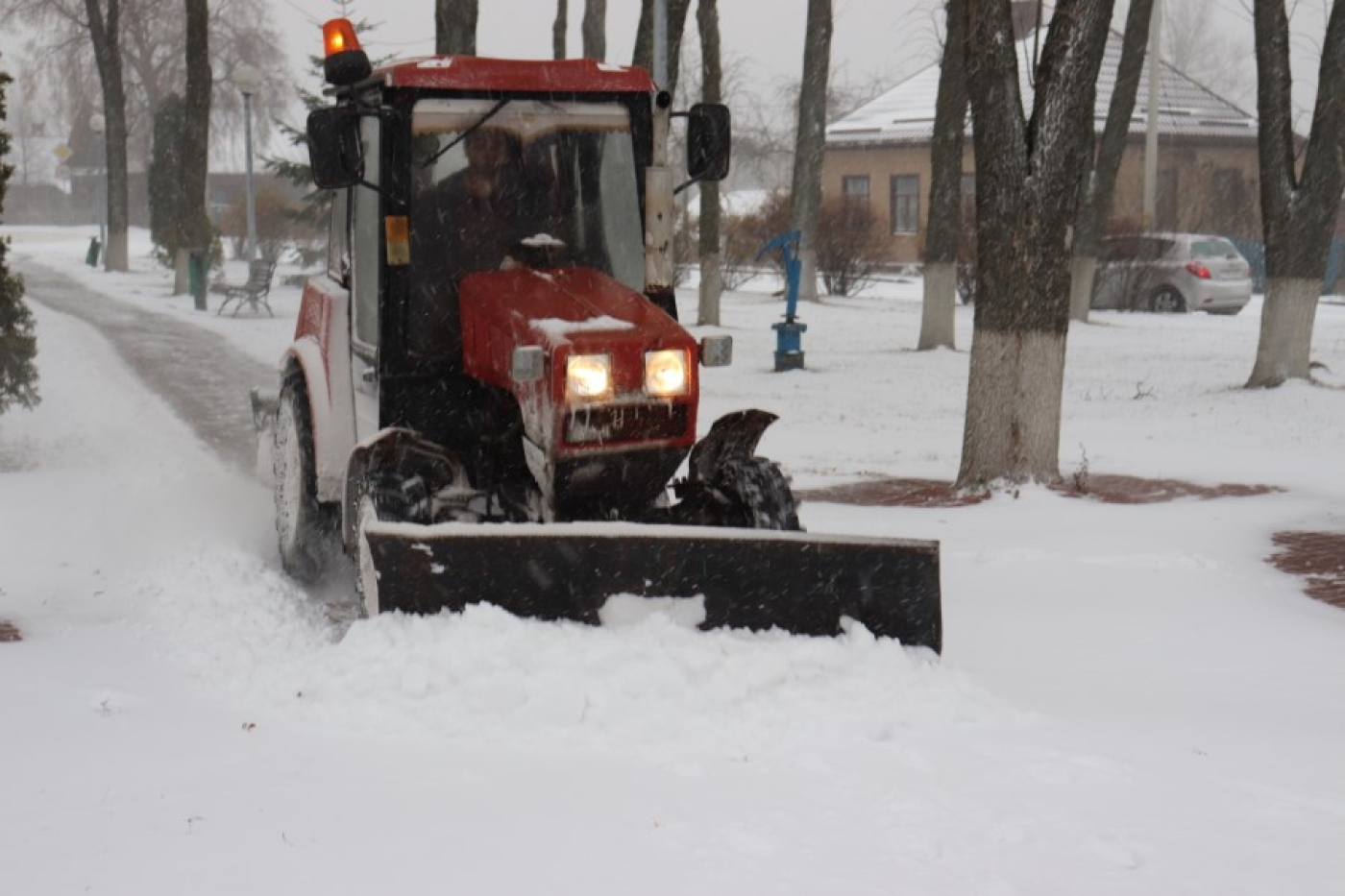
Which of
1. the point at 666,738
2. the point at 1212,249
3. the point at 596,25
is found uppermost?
the point at 596,25

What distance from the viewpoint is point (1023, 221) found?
28.7ft

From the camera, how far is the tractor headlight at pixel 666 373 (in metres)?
5.09

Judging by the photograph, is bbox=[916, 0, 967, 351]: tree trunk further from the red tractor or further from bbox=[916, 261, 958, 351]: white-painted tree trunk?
the red tractor

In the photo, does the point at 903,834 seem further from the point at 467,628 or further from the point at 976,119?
the point at 976,119

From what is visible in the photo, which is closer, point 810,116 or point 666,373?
point 666,373

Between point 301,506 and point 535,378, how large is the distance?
196 centimetres

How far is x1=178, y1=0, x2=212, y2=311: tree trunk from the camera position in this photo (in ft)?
80.0

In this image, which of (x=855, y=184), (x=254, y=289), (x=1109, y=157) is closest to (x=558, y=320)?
(x=1109, y=157)

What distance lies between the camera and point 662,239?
589cm

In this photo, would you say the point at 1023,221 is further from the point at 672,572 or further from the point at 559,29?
the point at 559,29

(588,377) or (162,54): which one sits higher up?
(162,54)

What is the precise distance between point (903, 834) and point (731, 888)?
55 cm

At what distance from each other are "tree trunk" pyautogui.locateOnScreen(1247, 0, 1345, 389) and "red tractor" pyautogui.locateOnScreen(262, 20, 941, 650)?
9.19 metres

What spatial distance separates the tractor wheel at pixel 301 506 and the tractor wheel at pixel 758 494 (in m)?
1.92
